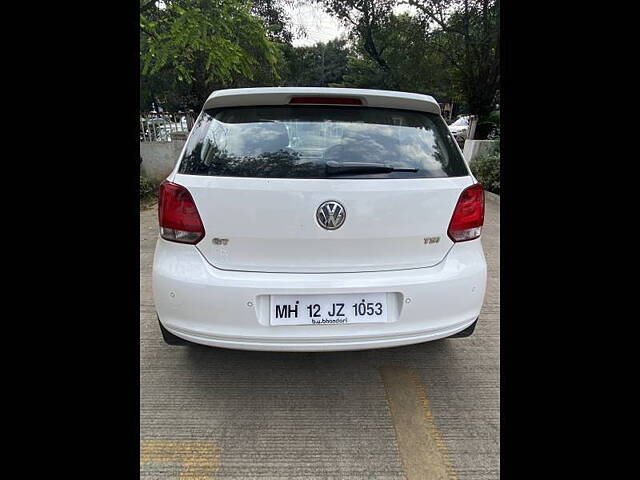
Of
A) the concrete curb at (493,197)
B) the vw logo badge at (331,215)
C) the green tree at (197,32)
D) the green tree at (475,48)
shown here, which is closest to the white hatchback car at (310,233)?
the vw logo badge at (331,215)

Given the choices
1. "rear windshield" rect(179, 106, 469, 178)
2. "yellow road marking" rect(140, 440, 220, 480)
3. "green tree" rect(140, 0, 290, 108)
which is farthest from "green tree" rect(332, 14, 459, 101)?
"yellow road marking" rect(140, 440, 220, 480)

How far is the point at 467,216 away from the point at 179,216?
4.43ft

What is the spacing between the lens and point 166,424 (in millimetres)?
1974

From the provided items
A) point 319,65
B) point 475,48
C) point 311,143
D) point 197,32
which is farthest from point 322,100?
point 319,65

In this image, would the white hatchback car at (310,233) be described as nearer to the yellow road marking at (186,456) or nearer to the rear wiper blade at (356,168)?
the rear wiper blade at (356,168)

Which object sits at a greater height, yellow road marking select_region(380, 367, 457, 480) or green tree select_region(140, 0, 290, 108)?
green tree select_region(140, 0, 290, 108)

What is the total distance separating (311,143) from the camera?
1.89 meters

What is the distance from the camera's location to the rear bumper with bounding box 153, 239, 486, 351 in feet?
5.78

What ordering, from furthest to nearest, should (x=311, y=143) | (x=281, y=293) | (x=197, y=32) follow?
1. (x=197, y=32)
2. (x=311, y=143)
3. (x=281, y=293)

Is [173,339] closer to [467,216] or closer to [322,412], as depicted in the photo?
[322,412]

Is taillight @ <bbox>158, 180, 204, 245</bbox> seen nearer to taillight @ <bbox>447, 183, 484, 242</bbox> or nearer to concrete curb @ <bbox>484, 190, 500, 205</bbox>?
taillight @ <bbox>447, 183, 484, 242</bbox>

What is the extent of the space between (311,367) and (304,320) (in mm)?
749

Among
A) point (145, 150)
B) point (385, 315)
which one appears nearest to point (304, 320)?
point (385, 315)
